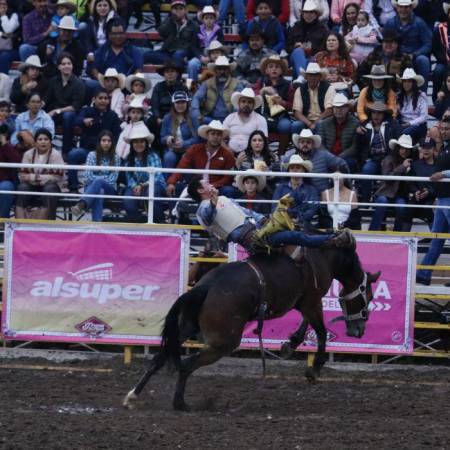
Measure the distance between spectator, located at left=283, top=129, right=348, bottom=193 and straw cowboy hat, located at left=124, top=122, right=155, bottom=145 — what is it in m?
1.73

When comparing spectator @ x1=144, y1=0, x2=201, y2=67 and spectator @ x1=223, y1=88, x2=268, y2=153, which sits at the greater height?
spectator @ x1=144, y1=0, x2=201, y2=67

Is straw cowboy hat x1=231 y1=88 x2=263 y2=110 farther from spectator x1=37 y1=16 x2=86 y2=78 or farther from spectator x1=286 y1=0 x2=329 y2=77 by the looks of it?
spectator x1=37 y1=16 x2=86 y2=78

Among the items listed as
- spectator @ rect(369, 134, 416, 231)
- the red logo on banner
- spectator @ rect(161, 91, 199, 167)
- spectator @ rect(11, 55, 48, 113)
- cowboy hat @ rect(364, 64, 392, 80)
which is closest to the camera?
the red logo on banner

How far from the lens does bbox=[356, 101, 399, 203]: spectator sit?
14375 mm

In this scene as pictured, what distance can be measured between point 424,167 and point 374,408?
12.9 feet

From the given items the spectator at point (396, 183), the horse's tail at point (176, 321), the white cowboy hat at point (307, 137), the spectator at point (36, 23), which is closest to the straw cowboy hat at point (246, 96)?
the white cowboy hat at point (307, 137)

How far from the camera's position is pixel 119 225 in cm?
1315

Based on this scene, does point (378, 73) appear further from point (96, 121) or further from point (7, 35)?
point (7, 35)

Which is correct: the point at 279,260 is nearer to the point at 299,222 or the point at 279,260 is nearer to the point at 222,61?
the point at 299,222

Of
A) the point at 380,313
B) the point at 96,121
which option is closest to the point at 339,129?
the point at 380,313

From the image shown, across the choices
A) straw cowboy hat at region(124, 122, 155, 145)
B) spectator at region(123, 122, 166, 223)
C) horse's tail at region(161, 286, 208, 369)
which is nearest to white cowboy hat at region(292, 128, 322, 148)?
spectator at region(123, 122, 166, 223)

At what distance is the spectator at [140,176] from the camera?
45.6 feet

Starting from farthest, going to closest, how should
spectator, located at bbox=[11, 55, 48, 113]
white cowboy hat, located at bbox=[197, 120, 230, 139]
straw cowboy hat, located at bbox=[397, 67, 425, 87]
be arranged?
spectator, located at bbox=[11, 55, 48, 113] → straw cowboy hat, located at bbox=[397, 67, 425, 87] → white cowboy hat, located at bbox=[197, 120, 230, 139]

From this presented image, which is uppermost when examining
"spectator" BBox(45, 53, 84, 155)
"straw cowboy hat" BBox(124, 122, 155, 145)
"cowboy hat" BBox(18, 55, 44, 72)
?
"cowboy hat" BBox(18, 55, 44, 72)
